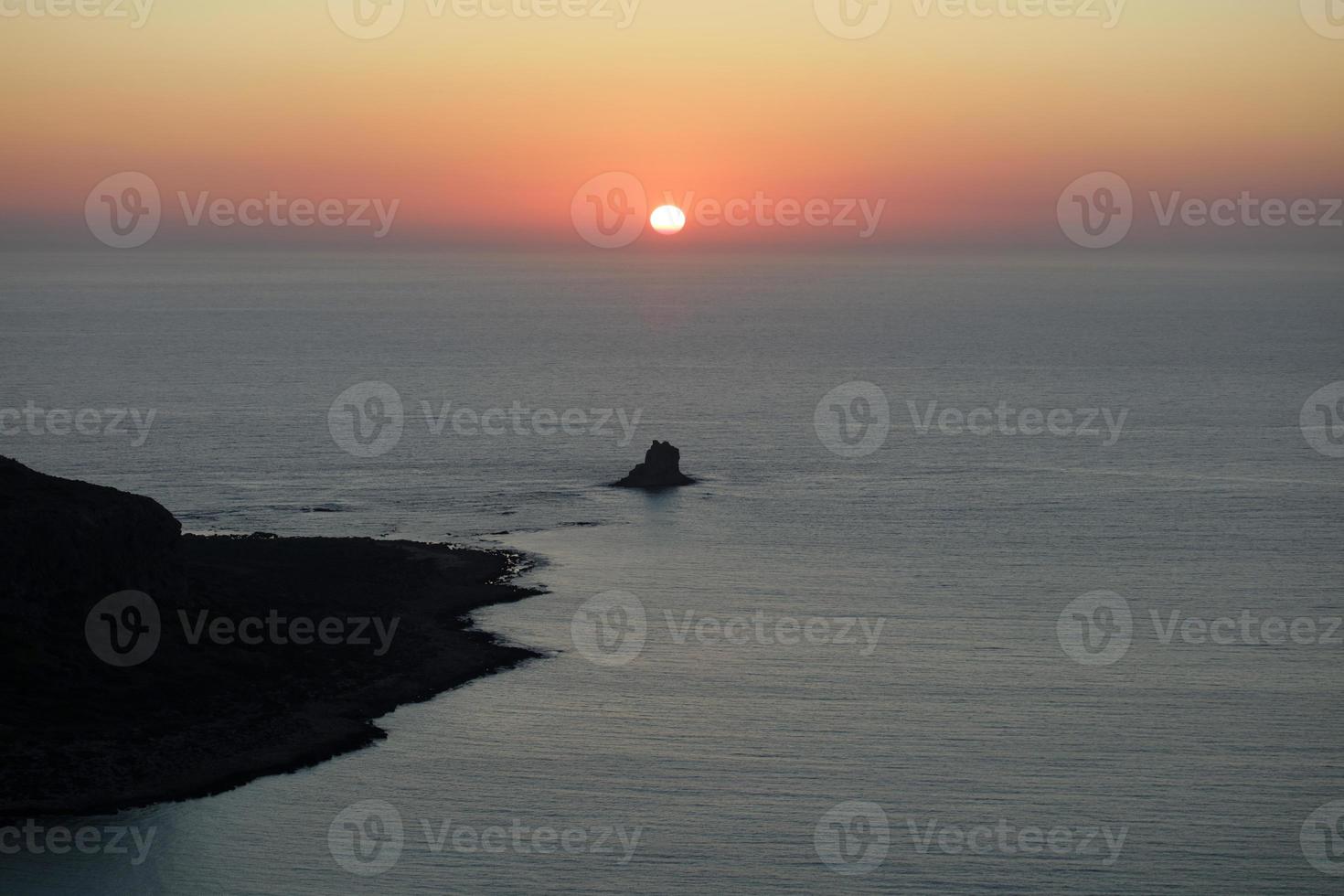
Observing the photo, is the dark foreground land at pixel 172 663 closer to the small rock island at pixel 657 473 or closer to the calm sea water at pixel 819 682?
the calm sea water at pixel 819 682

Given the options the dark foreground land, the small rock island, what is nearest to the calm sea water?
the dark foreground land

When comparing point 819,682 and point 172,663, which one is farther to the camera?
point 819,682

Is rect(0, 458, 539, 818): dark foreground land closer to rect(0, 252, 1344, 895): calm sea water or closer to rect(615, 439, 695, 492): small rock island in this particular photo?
rect(0, 252, 1344, 895): calm sea water

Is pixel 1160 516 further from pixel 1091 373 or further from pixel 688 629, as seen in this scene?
pixel 1091 373

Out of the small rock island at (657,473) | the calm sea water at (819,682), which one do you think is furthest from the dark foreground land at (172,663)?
the small rock island at (657,473)

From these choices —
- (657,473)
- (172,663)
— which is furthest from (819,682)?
(657,473)

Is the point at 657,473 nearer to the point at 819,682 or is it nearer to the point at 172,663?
the point at 819,682
